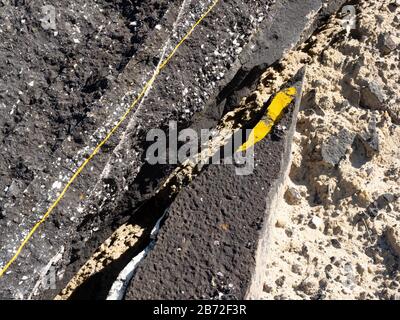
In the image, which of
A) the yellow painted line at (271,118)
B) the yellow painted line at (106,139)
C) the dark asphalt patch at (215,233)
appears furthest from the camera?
the yellow painted line at (271,118)

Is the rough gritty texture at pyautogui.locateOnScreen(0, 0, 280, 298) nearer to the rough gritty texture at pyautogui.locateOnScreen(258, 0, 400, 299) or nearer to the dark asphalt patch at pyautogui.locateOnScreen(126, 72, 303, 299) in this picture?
the dark asphalt patch at pyautogui.locateOnScreen(126, 72, 303, 299)

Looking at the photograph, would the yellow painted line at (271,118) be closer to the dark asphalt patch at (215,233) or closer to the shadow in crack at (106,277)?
the dark asphalt patch at (215,233)

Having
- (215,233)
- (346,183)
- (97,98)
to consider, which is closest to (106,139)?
(97,98)

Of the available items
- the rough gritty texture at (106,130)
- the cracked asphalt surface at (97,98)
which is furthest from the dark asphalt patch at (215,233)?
the rough gritty texture at (106,130)

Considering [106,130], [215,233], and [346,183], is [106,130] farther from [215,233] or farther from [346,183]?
[346,183]
